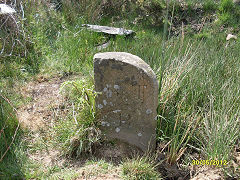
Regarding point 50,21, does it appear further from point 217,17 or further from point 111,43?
point 217,17

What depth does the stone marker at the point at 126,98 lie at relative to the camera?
8.36 ft


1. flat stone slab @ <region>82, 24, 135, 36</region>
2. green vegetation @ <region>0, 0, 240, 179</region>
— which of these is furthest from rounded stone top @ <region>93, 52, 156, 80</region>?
flat stone slab @ <region>82, 24, 135, 36</region>

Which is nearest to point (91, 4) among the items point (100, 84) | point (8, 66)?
point (8, 66)

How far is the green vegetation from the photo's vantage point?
252 cm

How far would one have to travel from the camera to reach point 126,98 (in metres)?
2.71

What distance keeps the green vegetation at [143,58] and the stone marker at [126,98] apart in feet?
0.45

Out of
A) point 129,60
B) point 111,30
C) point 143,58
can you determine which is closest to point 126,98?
point 129,60

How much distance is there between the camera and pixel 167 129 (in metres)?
2.94

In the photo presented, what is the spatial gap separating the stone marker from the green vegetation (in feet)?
0.45
